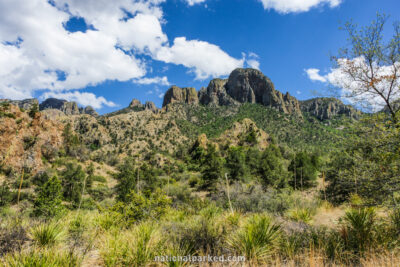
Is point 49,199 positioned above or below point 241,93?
below

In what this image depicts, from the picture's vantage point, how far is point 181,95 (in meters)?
167

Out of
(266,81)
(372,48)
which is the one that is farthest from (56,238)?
(266,81)

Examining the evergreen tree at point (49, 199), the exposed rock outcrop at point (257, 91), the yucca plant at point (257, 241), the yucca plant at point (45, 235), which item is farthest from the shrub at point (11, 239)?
the exposed rock outcrop at point (257, 91)

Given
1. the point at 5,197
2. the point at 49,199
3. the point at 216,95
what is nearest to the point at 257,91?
the point at 216,95

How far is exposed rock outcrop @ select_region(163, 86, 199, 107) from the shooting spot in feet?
513

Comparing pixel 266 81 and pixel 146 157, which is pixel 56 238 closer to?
pixel 146 157

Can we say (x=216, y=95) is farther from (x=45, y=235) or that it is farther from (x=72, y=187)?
(x=45, y=235)

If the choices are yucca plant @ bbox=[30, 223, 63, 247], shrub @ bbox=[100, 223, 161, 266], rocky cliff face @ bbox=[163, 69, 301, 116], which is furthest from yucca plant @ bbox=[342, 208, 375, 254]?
rocky cliff face @ bbox=[163, 69, 301, 116]

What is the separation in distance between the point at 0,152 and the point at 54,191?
29.1 metres

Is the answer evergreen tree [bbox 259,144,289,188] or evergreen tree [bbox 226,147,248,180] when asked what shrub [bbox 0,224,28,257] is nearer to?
evergreen tree [bbox 259,144,289,188]

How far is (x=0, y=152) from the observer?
115 feet

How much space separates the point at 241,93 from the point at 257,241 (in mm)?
150963

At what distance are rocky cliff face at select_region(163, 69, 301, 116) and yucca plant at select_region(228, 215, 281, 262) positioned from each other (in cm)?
13269

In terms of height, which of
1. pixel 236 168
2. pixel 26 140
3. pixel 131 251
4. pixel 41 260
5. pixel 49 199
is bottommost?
pixel 49 199
